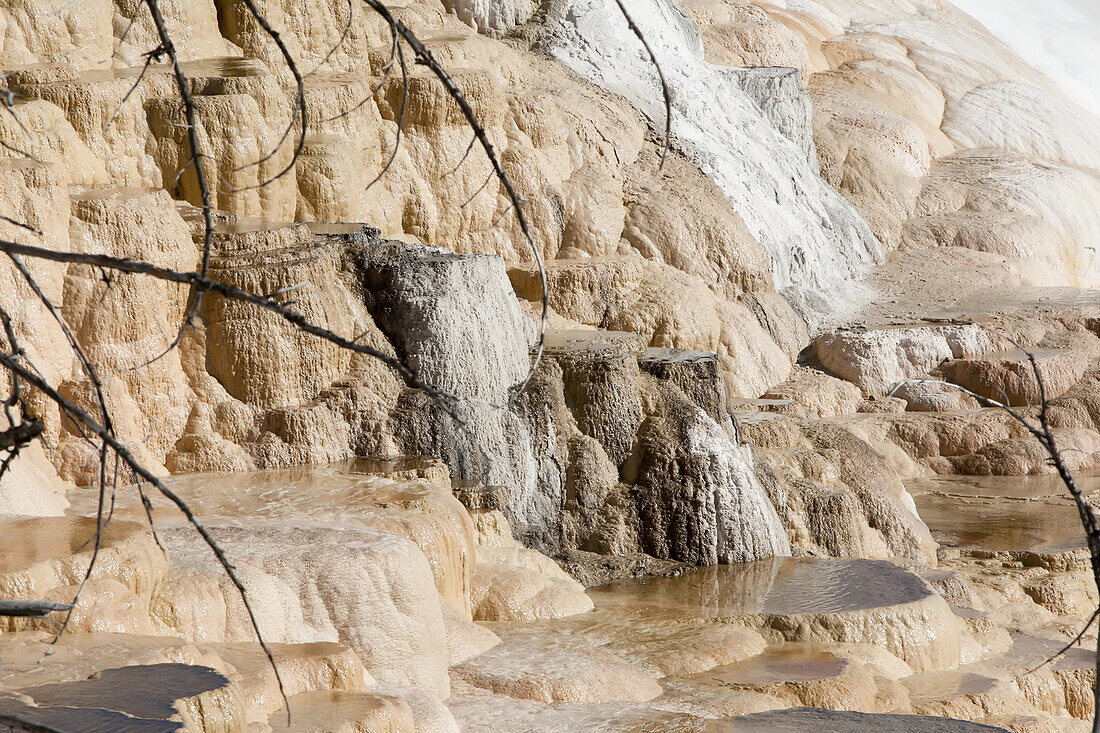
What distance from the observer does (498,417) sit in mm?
10328

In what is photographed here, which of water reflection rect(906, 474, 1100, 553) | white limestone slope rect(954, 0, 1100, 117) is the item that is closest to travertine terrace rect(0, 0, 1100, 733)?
water reflection rect(906, 474, 1100, 553)

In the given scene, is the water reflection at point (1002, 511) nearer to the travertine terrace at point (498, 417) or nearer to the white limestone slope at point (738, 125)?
the travertine terrace at point (498, 417)

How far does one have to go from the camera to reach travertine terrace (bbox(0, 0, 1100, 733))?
595 cm

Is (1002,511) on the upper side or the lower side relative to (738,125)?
lower

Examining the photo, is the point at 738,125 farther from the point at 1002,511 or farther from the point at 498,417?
the point at 498,417

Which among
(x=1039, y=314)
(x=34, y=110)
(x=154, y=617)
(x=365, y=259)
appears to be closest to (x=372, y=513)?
(x=154, y=617)

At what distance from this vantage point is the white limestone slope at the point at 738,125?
1781 centimetres

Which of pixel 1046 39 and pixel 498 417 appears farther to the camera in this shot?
pixel 1046 39

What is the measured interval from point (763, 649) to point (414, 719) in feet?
11.7

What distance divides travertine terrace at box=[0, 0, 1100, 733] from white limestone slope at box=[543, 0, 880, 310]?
93 millimetres

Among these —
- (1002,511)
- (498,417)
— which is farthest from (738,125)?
(498,417)

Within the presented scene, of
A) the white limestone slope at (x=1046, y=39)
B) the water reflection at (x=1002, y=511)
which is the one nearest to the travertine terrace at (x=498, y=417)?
the water reflection at (x=1002, y=511)

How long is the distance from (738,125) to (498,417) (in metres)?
10.7

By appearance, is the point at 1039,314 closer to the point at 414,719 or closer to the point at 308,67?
the point at 308,67
